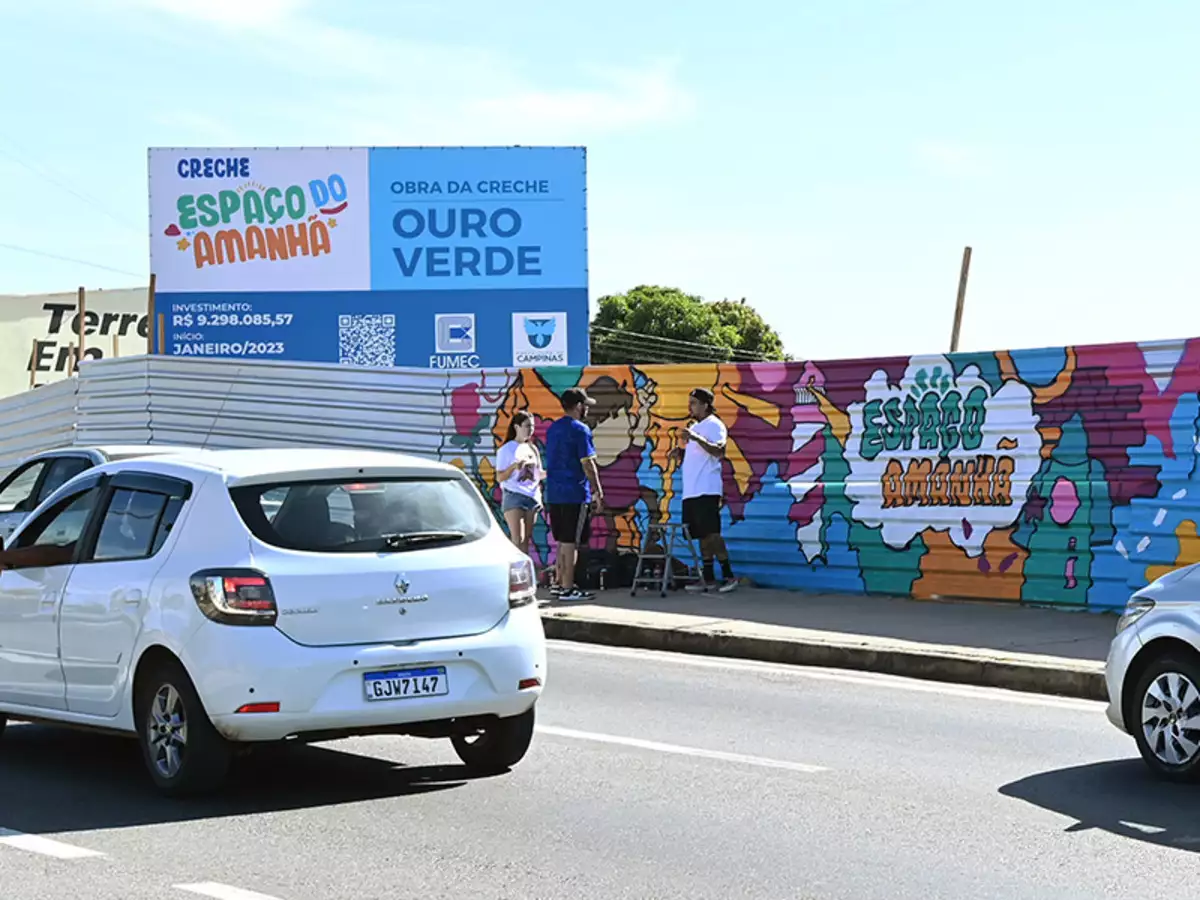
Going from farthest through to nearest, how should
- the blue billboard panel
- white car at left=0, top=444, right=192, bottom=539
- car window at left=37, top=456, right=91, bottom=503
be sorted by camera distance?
the blue billboard panel, car window at left=37, top=456, right=91, bottom=503, white car at left=0, top=444, right=192, bottom=539

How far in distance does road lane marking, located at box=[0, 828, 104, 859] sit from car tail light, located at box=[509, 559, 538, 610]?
7.83 feet

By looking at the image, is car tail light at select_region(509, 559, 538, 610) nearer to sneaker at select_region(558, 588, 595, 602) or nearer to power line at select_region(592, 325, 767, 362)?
sneaker at select_region(558, 588, 595, 602)

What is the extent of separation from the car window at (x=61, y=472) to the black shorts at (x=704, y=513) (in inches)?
216

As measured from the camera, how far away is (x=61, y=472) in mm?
15055

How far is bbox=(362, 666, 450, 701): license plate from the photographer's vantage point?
Result: 8.14m

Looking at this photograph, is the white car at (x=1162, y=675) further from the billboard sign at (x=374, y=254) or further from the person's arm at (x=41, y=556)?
the billboard sign at (x=374, y=254)

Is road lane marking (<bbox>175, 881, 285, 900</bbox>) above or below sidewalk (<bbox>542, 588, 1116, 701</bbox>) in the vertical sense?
above

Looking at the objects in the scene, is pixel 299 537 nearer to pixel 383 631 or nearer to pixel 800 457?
pixel 383 631

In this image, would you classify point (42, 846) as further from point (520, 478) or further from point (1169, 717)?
point (520, 478)

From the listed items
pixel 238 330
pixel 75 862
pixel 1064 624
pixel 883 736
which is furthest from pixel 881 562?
pixel 238 330

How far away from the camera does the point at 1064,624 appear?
14148mm

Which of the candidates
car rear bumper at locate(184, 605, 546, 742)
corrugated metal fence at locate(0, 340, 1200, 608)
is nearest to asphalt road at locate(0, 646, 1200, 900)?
car rear bumper at locate(184, 605, 546, 742)

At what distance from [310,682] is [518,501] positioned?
9.16 meters

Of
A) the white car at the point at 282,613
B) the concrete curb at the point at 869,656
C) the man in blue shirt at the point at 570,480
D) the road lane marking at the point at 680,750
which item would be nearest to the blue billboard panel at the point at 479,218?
the man in blue shirt at the point at 570,480
